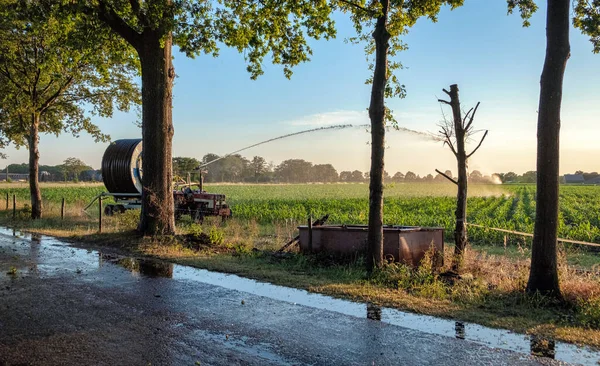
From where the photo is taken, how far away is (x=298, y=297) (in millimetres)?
7941

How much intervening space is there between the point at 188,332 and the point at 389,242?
5.67 metres

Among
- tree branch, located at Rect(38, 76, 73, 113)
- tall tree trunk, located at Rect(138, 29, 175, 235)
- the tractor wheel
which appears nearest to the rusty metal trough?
tall tree trunk, located at Rect(138, 29, 175, 235)

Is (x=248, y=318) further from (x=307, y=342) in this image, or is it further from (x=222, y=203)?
(x=222, y=203)

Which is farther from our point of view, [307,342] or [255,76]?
[255,76]

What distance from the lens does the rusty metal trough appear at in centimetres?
1041

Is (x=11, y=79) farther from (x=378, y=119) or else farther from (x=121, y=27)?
(x=378, y=119)

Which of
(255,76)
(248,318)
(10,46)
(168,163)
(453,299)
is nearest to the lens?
(248,318)

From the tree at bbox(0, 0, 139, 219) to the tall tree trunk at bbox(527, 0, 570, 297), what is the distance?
13959 millimetres

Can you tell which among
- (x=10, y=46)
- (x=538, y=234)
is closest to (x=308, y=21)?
(x=538, y=234)

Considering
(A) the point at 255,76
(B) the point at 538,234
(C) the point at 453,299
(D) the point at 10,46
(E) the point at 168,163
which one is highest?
(D) the point at 10,46

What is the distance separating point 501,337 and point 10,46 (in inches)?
855

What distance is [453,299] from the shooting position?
7.89 metres

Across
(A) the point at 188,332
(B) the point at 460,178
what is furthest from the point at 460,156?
(A) the point at 188,332

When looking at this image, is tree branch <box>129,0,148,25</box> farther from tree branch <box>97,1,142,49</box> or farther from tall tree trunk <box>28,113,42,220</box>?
tall tree trunk <box>28,113,42,220</box>
